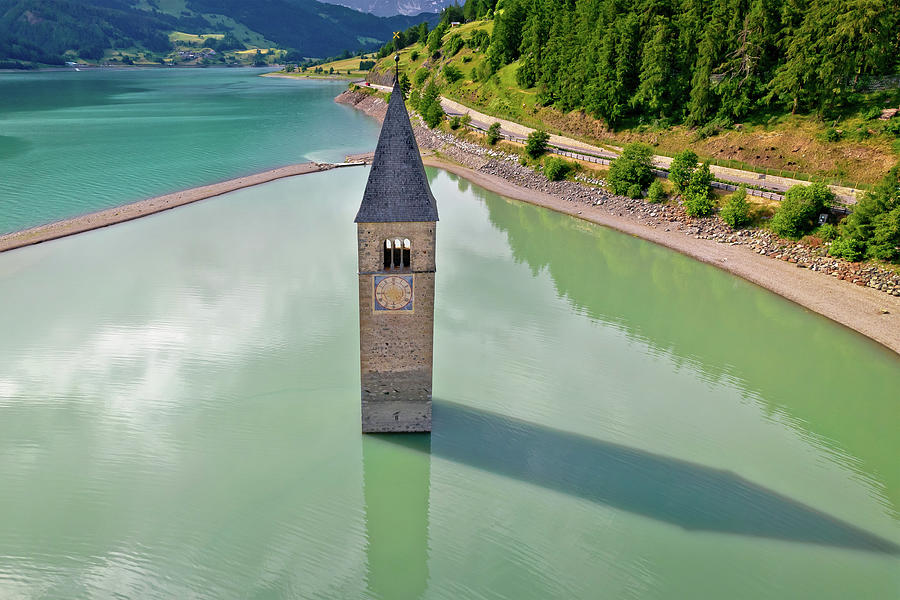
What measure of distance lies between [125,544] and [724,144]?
64.6 m

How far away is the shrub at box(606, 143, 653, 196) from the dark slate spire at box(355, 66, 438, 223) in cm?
4432

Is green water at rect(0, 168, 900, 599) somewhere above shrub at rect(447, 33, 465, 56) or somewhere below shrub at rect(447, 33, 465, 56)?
below

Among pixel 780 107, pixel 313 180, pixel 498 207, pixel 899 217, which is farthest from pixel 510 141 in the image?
pixel 899 217

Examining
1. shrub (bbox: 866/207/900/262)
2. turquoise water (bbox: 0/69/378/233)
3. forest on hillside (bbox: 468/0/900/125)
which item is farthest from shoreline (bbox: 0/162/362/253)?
shrub (bbox: 866/207/900/262)

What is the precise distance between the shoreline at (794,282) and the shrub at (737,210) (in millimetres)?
2665

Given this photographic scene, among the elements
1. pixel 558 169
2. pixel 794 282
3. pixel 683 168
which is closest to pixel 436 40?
pixel 558 169

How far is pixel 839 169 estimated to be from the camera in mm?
53219

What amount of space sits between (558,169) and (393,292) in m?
50.8

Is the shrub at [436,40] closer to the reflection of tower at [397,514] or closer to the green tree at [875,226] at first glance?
the green tree at [875,226]

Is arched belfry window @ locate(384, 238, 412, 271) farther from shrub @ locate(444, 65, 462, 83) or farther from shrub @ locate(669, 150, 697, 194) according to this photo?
shrub @ locate(444, 65, 462, 83)

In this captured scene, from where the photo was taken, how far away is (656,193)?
190 ft

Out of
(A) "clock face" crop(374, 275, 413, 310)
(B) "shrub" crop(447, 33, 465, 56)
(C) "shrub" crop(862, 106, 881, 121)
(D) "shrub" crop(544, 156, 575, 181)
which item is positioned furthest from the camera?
(B) "shrub" crop(447, 33, 465, 56)

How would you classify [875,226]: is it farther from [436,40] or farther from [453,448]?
[436,40]

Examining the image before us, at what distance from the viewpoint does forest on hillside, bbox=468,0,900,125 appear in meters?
55.0
